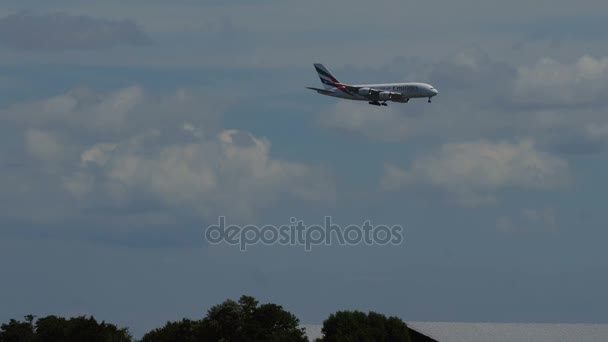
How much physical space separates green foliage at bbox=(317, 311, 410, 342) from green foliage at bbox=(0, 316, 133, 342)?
124ft

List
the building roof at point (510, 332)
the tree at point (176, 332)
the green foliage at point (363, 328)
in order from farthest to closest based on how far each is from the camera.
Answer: the tree at point (176, 332), the building roof at point (510, 332), the green foliage at point (363, 328)

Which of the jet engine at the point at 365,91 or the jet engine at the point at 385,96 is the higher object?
the jet engine at the point at 365,91

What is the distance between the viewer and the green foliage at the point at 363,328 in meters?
148

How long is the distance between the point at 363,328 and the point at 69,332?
173 ft

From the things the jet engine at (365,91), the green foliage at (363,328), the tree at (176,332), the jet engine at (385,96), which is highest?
the jet engine at (365,91)

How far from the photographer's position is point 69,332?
18325 cm

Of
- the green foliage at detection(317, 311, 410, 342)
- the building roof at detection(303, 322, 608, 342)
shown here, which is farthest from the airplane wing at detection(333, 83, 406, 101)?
the green foliage at detection(317, 311, 410, 342)

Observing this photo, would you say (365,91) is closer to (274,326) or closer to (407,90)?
(407,90)

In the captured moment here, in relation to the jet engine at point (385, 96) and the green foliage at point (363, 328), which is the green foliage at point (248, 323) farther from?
the jet engine at point (385, 96)

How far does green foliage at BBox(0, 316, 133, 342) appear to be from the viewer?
7077 inches

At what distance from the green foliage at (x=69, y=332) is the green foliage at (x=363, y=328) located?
3775 cm

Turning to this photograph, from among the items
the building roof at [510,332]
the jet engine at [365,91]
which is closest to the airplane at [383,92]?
the jet engine at [365,91]

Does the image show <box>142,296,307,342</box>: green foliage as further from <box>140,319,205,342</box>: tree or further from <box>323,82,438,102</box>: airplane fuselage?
<box>323,82,438,102</box>: airplane fuselage

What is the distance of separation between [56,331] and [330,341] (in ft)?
182
